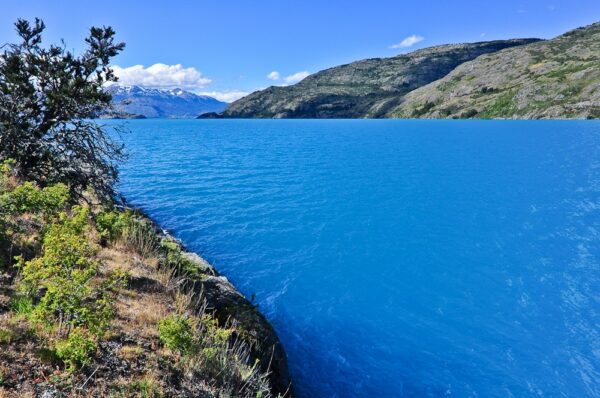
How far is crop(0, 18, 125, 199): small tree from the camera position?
1583 cm

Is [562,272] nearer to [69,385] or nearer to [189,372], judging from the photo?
[189,372]

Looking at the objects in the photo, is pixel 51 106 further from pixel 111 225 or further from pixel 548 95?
pixel 548 95

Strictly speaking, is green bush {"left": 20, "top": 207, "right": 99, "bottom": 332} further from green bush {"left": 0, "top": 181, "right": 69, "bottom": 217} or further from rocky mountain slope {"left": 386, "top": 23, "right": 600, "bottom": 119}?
rocky mountain slope {"left": 386, "top": 23, "right": 600, "bottom": 119}

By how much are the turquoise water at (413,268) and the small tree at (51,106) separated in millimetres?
8407

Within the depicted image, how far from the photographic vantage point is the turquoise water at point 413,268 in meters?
12.5

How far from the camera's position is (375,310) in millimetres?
16297

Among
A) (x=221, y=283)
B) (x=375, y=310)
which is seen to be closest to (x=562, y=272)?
(x=375, y=310)

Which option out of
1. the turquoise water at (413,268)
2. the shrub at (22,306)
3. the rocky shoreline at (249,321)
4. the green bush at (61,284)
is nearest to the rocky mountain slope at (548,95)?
the turquoise water at (413,268)

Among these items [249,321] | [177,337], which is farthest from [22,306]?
[249,321]

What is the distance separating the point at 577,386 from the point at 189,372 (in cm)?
1227

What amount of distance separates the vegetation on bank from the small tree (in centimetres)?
7

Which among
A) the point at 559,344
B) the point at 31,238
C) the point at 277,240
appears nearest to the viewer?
the point at 31,238

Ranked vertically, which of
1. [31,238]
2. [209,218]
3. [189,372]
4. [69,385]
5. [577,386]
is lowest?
[577,386]

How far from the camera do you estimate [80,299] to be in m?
7.23
